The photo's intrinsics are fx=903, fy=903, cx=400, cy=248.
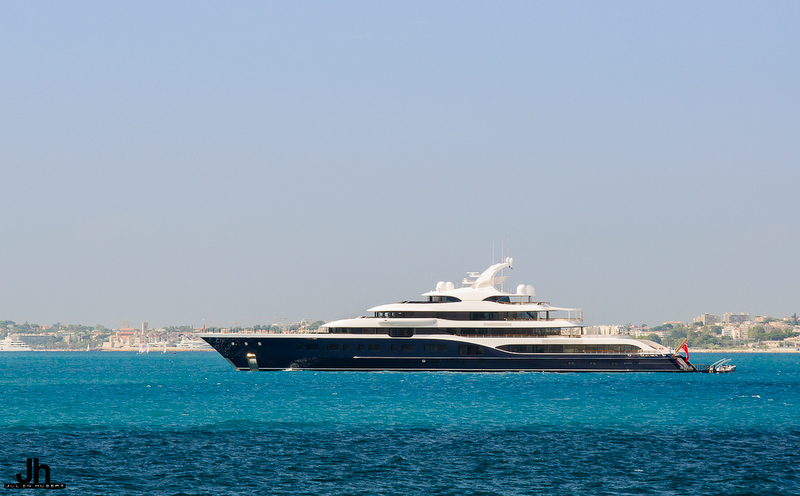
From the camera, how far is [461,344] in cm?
6638

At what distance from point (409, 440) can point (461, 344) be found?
32766mm

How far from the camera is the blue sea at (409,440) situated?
25812 millimetres

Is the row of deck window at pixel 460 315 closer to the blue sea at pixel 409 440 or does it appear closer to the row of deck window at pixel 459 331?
the row of deck window at pixel 459 331

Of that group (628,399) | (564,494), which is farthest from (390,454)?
(628,399)

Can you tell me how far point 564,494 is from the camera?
24609 mm

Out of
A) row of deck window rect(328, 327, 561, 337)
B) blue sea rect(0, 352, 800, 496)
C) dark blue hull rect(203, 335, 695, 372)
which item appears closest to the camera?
blue sea rect(0, 352, 800, 496)

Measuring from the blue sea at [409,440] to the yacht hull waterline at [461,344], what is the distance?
27.0ft

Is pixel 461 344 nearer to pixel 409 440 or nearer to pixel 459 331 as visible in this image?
pixel 459 331

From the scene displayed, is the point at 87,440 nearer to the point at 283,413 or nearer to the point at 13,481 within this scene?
the point at 13,481

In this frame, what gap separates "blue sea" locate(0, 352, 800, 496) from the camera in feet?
84.7

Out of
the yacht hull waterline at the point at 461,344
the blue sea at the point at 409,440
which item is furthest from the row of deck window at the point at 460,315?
the blue sea at the point at 409,440

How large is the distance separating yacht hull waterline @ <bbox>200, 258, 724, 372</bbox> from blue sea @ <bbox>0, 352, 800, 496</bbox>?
822cm

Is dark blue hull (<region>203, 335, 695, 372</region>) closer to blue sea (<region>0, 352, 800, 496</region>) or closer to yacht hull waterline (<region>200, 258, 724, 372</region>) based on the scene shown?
yacht hull waterline (<region>200, 258, 724, 372</region>)

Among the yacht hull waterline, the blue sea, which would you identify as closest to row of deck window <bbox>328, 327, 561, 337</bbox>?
the yacht hull waterline
